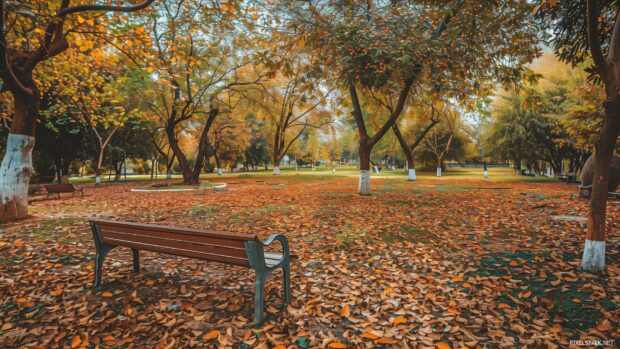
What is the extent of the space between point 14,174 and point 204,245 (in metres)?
7.79

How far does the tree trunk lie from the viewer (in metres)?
7.45

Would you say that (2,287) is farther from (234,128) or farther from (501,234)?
(234,128)

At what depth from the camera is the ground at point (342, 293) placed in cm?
308

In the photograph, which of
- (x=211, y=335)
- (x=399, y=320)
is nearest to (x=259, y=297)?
(x=211, y=335)

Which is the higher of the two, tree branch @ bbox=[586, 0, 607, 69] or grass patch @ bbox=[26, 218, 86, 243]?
tree branch @ bbox=[586, 0, 607, 69]

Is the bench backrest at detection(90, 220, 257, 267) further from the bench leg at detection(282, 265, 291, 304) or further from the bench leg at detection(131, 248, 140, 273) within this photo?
the bench leg at detection(282, 265, 291, 304)

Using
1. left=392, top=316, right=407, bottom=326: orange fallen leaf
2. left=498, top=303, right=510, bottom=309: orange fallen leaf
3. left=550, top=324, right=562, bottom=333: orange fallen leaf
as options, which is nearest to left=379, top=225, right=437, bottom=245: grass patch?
left=498, top=303, right=510, bottom=309: orange fallen leaf

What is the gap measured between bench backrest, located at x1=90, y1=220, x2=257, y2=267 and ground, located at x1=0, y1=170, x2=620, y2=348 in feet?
2.40

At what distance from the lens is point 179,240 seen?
3480 millimetres

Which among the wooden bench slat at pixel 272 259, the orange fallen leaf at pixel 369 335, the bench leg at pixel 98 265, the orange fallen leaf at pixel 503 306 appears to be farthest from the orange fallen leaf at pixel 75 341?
the orange fallen leaf at pixel 503 306

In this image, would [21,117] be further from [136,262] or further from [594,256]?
[594,256]

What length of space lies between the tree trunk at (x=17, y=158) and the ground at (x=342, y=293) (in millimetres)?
836

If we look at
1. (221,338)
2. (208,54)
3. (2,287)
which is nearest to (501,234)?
(221,338)

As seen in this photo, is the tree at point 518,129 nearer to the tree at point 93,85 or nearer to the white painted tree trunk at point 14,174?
the tree at point 93,85
